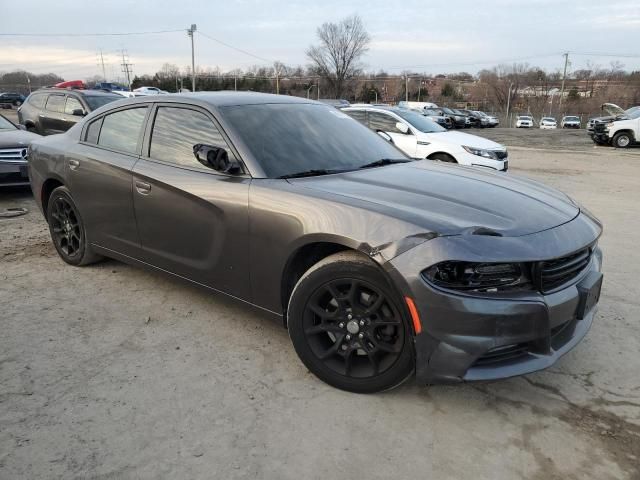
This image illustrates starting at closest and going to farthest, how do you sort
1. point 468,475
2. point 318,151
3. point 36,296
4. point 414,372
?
point 468,475 < point 414,372 < point 318,151 < point 36,296

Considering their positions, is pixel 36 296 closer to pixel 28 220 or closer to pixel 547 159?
pixel 28 220

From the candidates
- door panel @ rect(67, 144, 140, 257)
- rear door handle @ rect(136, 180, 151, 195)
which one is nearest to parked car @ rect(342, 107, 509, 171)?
door panel @ rect(67, 144, 140, 257)

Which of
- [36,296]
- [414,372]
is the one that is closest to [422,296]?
[414,372]

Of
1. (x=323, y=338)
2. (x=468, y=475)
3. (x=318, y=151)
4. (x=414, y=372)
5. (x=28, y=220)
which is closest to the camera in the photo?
(x=468, y=475)

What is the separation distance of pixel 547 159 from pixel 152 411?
15579 millimetres

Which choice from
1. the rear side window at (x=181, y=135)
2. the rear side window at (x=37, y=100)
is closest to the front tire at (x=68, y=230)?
the rear side window at (x=181, y=135)

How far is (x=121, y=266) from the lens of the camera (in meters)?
4.71

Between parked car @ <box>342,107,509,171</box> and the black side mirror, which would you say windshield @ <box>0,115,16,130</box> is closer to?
parked car @ <box>342,107,509,171</box>

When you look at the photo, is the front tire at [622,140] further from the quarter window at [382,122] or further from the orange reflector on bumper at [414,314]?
the orange reflector on bumper at [414,314]

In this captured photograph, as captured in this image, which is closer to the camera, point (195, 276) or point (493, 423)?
point (493, 423)

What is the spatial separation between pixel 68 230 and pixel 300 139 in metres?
2.52

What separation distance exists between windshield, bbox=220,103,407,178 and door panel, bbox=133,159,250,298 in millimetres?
276

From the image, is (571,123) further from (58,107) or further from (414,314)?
(414,314)

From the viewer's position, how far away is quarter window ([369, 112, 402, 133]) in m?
9.90
